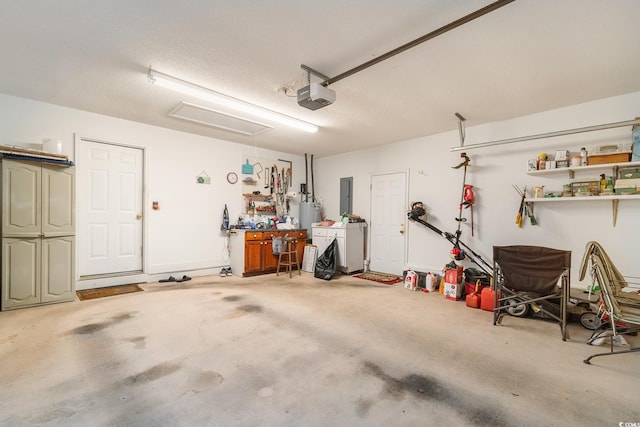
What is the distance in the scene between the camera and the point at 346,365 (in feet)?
7.75

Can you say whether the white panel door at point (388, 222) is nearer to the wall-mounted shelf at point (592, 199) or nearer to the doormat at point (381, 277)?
the doormat at point (381, 277)

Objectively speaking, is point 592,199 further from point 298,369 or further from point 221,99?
point 221,99

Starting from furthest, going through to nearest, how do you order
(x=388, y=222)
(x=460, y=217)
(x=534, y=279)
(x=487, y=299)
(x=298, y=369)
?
(x=388, y=222) < (x=460, y=217) < (x=487, y=299) < (x=534, y=279) < (x=298, y=369)

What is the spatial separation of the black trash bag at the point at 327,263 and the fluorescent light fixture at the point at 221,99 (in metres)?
2.38

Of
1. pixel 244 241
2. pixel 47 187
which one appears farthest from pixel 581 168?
pixel 47 187

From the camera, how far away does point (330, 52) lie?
108 inches

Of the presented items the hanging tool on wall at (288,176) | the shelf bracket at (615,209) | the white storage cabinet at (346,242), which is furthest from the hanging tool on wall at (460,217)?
the hanging tool on wall at (288,176)

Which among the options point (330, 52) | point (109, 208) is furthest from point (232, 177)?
point (330, 52)

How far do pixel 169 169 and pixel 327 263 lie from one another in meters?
3.47

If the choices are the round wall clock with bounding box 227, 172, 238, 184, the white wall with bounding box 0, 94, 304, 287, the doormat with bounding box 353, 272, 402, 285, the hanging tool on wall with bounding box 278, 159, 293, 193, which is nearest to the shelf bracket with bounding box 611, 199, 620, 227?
the doormat with bounding box 353, 272, 402, 285

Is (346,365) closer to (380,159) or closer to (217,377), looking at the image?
(217,377)

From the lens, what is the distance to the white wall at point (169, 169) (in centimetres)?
405

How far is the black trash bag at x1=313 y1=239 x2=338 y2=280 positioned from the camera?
559cm

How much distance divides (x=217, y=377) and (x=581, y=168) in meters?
4.80
